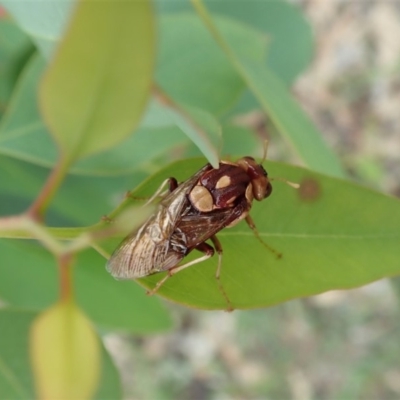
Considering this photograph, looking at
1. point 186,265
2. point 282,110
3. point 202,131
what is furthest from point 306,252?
point 202,131

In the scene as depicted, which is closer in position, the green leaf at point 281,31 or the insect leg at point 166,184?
the insect leg at point 166,184

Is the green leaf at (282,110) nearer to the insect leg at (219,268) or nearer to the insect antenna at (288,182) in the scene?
the insect antenna at (288,182)

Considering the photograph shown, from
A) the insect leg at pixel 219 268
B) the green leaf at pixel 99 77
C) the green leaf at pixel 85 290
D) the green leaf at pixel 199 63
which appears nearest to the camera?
the green leaf at pixel 99 77

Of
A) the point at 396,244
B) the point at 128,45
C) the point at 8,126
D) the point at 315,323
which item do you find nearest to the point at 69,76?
the point at 128,45

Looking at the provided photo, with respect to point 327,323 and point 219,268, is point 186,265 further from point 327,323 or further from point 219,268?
point 327,323

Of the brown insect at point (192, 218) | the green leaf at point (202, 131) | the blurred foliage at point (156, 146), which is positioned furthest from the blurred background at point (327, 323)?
the green leaf at point (202, 131)
